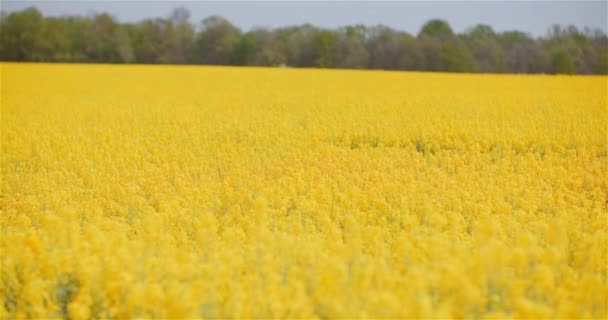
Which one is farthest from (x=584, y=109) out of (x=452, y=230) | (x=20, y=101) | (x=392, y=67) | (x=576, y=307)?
(x=392, y=67)

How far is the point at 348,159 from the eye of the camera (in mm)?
9164

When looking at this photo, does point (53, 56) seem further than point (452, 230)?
Yes

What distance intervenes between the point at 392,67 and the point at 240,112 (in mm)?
35714

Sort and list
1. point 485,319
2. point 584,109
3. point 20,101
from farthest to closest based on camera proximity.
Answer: point 20,101
point 584,109
point 485,319

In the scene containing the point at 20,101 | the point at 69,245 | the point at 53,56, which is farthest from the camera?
the point at 53,56

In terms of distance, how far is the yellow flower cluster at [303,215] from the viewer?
4.03m

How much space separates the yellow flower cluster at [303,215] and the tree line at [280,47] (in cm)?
3416

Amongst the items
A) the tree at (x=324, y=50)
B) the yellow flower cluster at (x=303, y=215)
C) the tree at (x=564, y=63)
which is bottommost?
the yellow flower cluster at (x=303, y=215)

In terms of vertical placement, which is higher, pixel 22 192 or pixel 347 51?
pixel 347 51

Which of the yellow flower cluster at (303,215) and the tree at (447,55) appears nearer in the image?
the yellow flower cluster at (303,215)

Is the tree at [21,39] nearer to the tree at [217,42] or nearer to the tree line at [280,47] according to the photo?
the tree line at [280,47]

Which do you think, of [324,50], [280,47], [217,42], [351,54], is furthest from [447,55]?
[217,42]

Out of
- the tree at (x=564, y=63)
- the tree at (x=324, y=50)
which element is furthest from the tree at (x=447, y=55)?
the tree at (x=324, y=50)

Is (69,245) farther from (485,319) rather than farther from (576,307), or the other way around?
(576,307)
